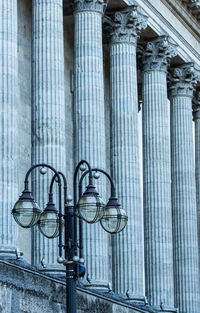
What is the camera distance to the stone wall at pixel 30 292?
3897cm

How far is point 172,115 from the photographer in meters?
69.8

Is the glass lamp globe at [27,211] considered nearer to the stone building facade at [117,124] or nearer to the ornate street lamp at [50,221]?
the ornate street lamp at [50,221]

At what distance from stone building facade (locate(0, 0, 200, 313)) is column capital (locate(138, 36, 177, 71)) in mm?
62

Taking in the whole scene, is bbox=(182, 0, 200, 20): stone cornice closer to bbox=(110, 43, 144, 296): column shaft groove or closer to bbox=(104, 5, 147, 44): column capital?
bbox=(104, 5, 147, 44): column capital

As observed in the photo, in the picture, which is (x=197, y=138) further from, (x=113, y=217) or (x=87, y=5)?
(x=113, y=217)

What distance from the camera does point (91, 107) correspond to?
2103 inches

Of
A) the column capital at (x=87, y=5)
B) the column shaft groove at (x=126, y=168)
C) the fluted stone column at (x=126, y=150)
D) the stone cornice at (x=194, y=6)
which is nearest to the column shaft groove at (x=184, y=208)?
the stone cornice at (x=194, y=6)

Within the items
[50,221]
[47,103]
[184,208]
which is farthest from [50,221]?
[184,208]

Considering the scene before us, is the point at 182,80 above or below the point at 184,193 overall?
above

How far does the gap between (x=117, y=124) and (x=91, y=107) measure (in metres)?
5.18

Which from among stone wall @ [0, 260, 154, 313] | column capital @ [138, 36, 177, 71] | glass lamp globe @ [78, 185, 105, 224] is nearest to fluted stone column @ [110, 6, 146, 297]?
column capital @ [138, 36, 177, 71]

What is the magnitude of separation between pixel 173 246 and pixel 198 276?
2.65 meters

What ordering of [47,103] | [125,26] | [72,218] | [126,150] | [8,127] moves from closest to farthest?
[72,218] → [8,127] → [47,103] → [126,150] → [125,26]

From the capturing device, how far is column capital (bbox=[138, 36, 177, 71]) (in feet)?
212
